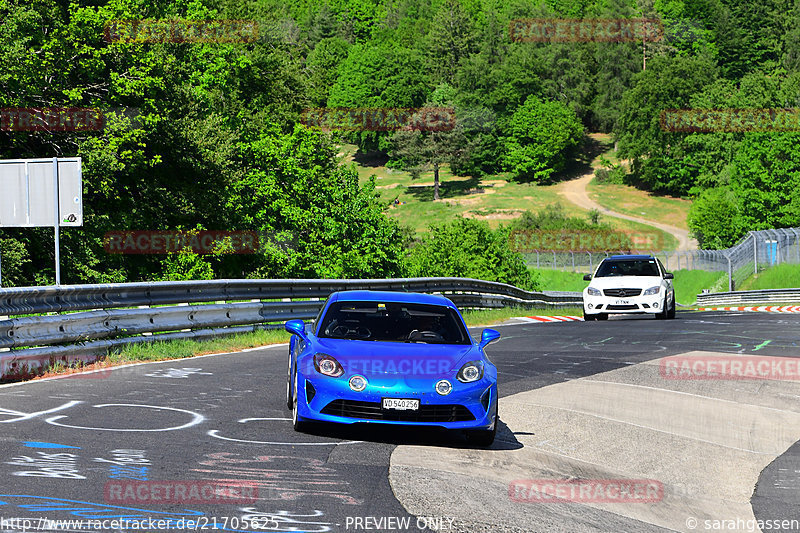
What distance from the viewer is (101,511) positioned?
5.93 meters

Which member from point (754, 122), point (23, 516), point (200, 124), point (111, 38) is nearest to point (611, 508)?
point (23, 516)

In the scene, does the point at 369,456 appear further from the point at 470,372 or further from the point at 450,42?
the point at 450,42

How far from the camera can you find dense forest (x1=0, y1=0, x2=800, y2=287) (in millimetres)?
31203

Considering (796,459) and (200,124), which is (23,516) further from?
(200,124)

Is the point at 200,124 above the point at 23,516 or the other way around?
above

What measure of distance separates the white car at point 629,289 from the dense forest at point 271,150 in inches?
554

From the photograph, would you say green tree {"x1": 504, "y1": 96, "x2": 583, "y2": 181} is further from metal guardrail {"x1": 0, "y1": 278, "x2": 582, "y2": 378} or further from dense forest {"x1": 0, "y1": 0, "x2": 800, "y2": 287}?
metal guardrail {"x1": 0, "y1": 278, "x2": 582, "y2": 378}

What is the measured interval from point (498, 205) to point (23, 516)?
117 metres

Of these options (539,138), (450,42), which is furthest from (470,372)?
(450,42)

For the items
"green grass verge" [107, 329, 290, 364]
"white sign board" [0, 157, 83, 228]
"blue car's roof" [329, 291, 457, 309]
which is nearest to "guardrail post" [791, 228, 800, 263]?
"green grass verge" [107, 329, 290, 364]

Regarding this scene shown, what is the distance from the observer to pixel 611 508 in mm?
7289

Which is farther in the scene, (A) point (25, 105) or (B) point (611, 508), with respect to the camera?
(A) point (25, 105)

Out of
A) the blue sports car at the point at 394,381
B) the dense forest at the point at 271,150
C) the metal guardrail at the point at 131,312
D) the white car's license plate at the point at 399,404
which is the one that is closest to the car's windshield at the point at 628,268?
the metal guardrail at the point at 131,312

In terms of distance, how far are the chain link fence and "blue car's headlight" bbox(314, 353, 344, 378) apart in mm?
52373
